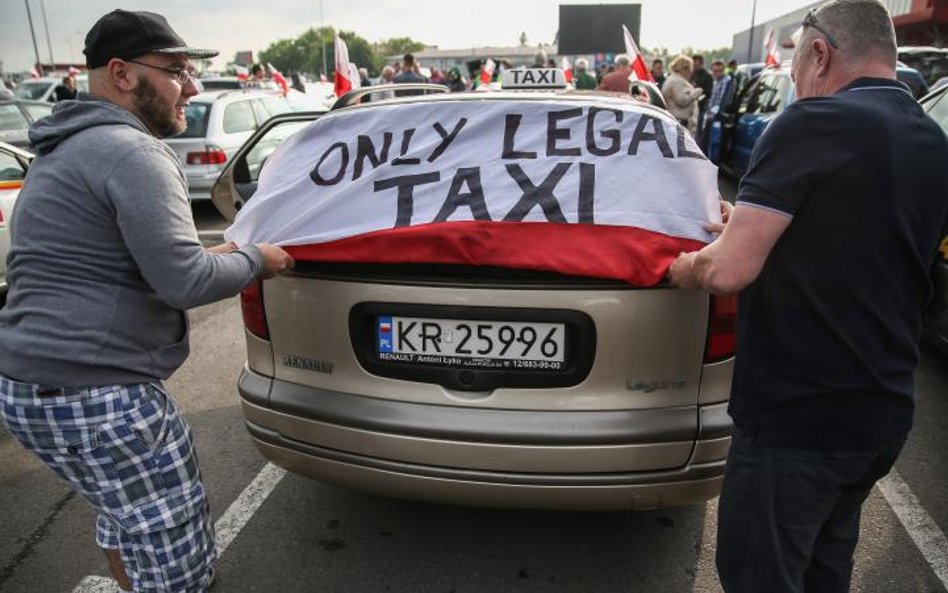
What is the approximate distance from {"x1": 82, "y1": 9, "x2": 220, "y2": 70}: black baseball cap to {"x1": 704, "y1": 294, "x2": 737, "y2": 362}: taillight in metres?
1.70

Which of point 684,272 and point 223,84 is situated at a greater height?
point 684,272

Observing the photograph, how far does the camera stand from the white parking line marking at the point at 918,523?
8.68ft

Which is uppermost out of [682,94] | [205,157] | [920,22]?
[920,22]

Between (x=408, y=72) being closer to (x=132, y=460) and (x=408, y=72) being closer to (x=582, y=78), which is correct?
(x=582, y=78)

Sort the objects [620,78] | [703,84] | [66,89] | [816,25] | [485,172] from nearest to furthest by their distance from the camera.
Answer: [816,25] → [485,172] → [620,78] → [703,84] → [66,89]

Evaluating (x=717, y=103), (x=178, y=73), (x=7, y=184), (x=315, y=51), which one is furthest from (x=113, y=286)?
(x=315, y=51)

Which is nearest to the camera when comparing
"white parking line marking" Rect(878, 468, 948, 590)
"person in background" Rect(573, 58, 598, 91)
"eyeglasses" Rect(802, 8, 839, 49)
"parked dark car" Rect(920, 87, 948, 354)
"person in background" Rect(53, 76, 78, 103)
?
"eyeglasses" Rect(802, 8, 839, 49)

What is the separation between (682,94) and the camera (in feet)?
34.0

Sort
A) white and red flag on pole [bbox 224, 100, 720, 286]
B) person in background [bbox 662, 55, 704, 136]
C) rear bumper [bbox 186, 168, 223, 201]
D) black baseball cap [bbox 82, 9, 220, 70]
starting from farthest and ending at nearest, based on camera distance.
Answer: person in background [bbox 662, 55, 704, 136] < rear bumper [bbox 186, 168, 223, 201] < white and red flag on pole [bbox 224, 100, 720, 286] < black baseball cap [bbox 82, 9, 220, 70]

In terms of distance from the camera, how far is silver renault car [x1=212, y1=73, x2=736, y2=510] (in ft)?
7.12

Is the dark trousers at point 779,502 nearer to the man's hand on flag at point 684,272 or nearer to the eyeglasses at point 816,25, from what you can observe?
the man's hand on flag at point 684,272

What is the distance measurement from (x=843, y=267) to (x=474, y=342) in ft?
3.51

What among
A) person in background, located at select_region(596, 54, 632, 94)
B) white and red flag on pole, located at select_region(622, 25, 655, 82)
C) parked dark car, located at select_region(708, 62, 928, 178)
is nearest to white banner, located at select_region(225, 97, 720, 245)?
white and red flag on pole, located at select_region(622, 25, 655, 82)

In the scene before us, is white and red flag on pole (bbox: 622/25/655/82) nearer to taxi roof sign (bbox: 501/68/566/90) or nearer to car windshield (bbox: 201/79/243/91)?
taxi roof sign (bbox: 501/68/566/90)
